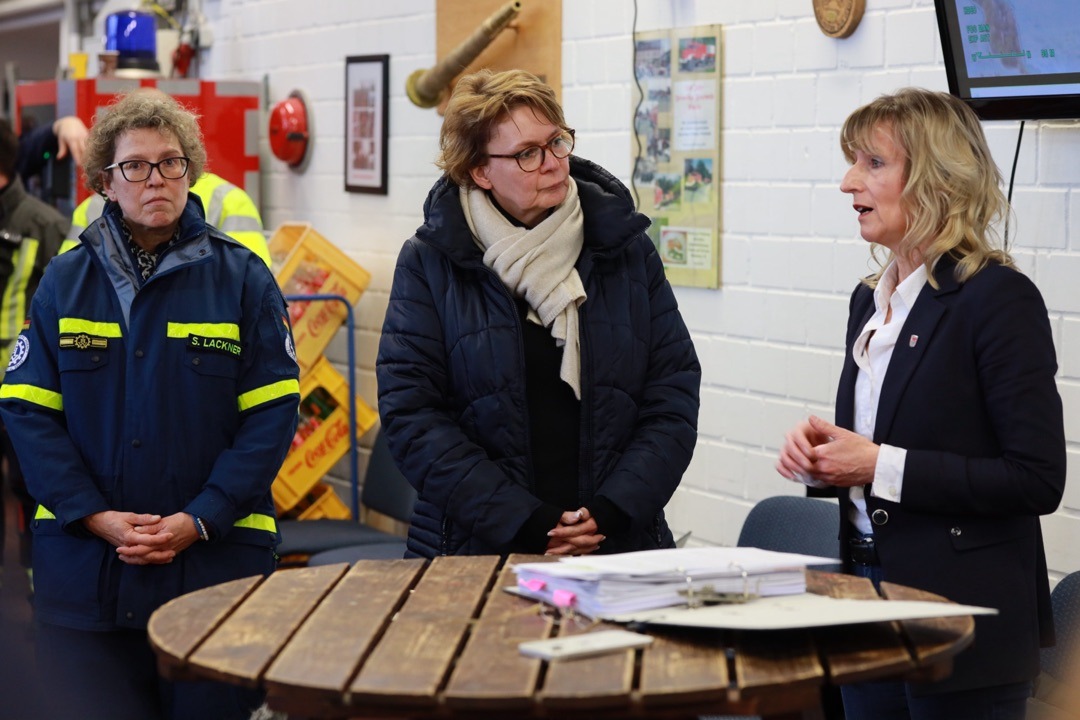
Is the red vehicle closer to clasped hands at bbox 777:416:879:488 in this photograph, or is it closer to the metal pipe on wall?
the metal pipe on wall

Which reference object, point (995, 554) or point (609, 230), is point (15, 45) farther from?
point (995, 554)

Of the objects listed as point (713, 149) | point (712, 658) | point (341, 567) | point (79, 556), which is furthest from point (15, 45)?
point (712, 658)

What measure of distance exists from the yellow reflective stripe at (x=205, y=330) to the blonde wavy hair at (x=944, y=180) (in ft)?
4.10

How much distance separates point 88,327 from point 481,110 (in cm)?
84

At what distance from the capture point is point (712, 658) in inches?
62.9

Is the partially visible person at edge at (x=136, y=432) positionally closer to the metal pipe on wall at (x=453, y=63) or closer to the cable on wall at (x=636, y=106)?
the cable on wall at (x=636, y=106)

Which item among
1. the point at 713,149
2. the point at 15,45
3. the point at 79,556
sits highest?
the point at 15,45

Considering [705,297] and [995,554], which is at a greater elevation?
[705,297]

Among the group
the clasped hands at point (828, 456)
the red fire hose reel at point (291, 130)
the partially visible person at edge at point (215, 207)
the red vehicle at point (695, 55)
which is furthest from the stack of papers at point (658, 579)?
the red fire hose reel at point (291, 130)

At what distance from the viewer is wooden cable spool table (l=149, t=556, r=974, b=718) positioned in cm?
150

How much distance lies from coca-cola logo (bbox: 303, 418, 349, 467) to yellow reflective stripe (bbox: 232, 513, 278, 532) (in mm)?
2373

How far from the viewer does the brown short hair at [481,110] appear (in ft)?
8.33

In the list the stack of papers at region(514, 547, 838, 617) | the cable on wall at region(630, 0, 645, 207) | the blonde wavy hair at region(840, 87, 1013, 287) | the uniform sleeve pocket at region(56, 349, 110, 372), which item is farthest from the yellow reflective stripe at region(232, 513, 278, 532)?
the cable on wall at region(630, 0, 645, 207)

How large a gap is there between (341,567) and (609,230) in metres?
0.86
